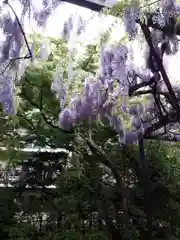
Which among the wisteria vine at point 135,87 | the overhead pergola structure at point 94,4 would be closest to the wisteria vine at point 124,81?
the wisteria vine at point 135,87

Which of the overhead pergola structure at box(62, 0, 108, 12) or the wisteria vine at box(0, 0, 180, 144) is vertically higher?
the overhead pergola structure at box(62, 0, 108, 12)

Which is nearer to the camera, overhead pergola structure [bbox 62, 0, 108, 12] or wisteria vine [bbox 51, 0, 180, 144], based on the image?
overhead pergola structure [bbox 62, 0, 108, 12]

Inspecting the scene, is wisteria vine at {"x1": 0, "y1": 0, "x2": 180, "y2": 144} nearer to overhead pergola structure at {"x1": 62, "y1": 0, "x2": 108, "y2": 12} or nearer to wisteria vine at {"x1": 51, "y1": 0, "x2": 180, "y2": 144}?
wisteria vine at {"x1": 51, "y1": 0, "x2": 180, "y2": 144}

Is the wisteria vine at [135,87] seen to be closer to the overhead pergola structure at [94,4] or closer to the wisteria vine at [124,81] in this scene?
the wisteria vine at [124,81]

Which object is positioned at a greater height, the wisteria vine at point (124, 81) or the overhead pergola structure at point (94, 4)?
the overhead pergola structure at point (94, 4)

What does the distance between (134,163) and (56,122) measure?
1626 millimetres

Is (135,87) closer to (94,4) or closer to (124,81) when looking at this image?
(124,81)

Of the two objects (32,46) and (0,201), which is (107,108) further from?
(0,201)

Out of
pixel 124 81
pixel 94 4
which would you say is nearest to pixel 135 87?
pixel 124 81

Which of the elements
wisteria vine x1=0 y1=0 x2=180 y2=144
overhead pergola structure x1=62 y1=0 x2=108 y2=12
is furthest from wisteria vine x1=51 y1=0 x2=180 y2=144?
overhead pergola structure x1=62 y1=0 x2=108 y2=12

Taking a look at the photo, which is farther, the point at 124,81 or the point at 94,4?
the point at 124,81

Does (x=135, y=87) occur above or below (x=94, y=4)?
below

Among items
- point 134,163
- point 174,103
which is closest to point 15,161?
point 134,163

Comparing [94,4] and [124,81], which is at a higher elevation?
[94,4]
